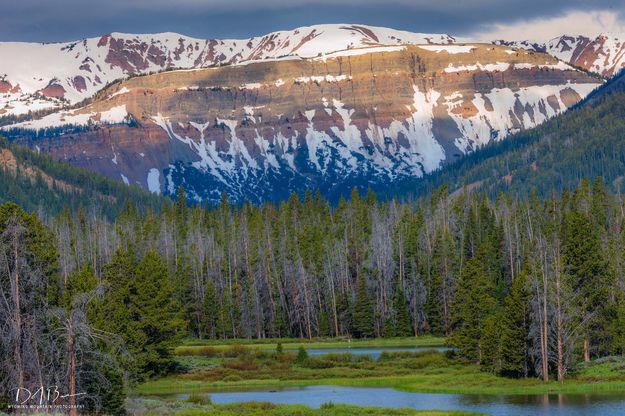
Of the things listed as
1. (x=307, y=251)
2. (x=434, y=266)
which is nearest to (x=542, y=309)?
(x=434, y=266)

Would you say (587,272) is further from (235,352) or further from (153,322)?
(235,352)

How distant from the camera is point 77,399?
64.4 m

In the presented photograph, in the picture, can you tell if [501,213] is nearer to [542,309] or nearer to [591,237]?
[591,237]

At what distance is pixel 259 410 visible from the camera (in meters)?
76.0

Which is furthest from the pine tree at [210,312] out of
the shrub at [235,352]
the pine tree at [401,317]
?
the shrub at [235,352]

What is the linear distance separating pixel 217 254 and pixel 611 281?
82.4 m

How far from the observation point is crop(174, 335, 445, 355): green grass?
138 metres

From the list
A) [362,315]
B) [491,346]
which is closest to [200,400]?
[491,346]

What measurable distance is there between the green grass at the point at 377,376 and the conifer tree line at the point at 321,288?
2.05 m

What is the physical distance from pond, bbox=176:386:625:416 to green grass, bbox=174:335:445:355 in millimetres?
37981

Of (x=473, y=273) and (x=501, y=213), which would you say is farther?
(x=501, y=213)

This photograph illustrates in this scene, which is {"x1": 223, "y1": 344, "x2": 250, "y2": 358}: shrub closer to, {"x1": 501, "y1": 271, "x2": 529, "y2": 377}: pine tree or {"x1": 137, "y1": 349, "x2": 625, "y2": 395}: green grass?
{"x1": 137, "y1": 349, "x2": 625, "y2": 395}: green grass

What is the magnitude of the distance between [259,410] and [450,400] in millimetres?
16193

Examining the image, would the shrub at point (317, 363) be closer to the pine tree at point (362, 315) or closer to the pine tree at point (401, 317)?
the pine tree at point (362, 315)
